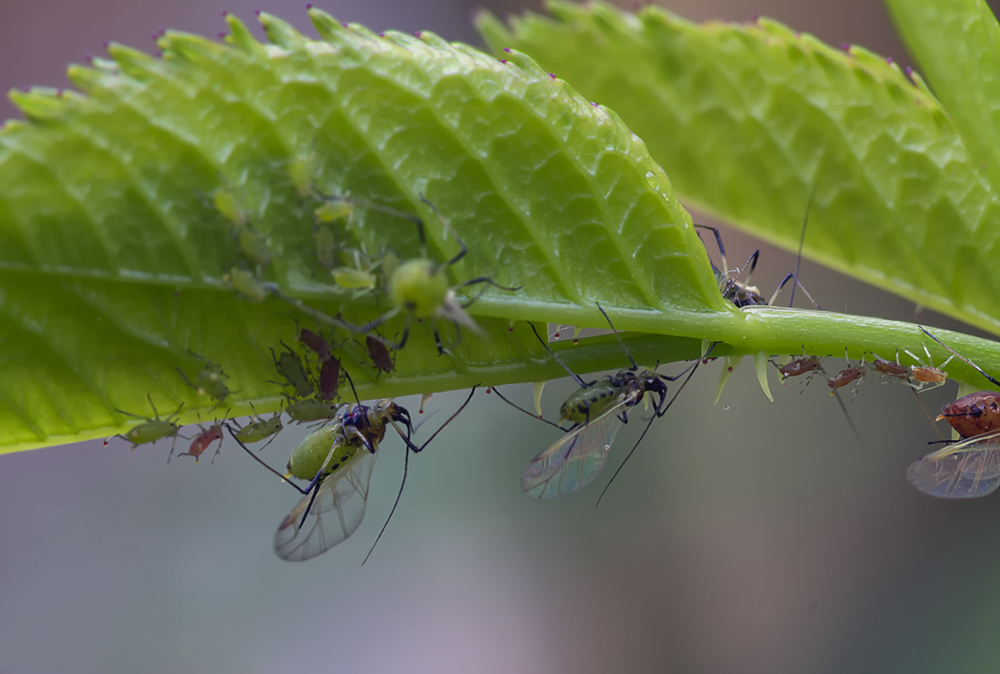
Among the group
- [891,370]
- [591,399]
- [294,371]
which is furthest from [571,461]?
[294,371]

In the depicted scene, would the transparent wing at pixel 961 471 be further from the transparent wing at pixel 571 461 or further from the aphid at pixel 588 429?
the transparent wing at pixel 571 461

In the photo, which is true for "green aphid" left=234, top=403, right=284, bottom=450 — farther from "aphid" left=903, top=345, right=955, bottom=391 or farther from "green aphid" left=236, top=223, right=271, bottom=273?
"aphid" left=903, top=345, right=955, bottom=391

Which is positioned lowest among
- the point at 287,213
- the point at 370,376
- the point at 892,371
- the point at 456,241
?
the point at 892,371

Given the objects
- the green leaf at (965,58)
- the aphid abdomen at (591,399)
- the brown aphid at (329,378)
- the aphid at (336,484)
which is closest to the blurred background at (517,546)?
the aphid at (336,484)

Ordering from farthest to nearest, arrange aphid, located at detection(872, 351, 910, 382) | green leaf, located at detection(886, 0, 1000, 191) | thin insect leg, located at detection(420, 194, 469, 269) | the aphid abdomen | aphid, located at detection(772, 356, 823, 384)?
1. aphid, located at detection(772, 356, 823, 384)
2. the aphid abdomen
3. aphid, located at detection(872, 351, 910, 382)
4. green leaf, located at detection(886, 0, 1000, 191)
5. thin insect leg, located at detection(420, 194, 469, 269)

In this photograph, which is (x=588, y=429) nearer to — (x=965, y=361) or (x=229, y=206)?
(x=965, y=361)

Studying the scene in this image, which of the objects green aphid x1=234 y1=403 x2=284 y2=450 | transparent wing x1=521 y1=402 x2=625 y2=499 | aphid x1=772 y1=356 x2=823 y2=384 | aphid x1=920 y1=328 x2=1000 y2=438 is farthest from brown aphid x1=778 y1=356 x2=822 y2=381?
green aphid x1=234 y1=403 x2=284 y2=450
